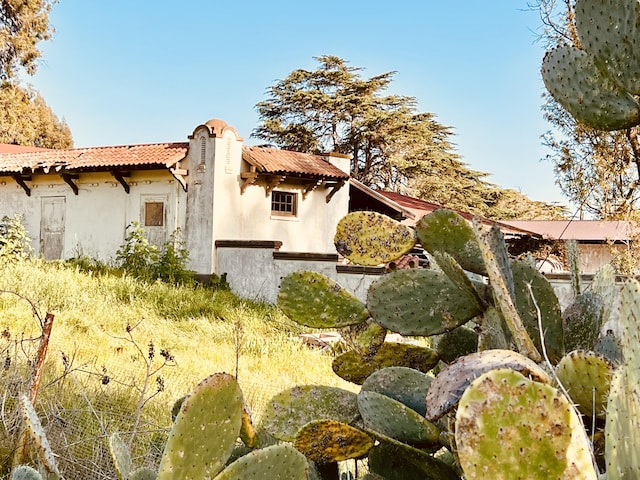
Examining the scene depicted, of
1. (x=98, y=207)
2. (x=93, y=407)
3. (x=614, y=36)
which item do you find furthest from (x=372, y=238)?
(x=98, y=207)

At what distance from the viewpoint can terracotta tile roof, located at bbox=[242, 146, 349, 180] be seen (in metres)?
14.1

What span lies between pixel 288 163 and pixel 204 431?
1415 centimetres

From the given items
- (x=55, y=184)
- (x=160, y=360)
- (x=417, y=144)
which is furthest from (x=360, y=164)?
(x=160, y=360)

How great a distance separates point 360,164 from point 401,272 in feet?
89.4

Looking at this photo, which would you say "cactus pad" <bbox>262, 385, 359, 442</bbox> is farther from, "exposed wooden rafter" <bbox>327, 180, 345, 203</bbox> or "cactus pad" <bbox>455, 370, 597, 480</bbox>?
"exposed wooden rafter" <bbox>327, 180, 345, 203</bbox>

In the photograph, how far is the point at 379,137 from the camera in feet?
86.9

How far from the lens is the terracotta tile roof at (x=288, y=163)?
14.1 metres

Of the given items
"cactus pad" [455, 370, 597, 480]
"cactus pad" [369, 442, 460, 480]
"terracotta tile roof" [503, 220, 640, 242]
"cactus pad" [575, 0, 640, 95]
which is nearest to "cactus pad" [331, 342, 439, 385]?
"cactus pad" [369, 442, 460, 480]

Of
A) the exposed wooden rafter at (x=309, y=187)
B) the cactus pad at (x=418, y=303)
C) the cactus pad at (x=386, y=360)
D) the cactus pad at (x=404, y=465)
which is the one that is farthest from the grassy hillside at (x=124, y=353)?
the exposed wooden rafter at (x=309, y=187)

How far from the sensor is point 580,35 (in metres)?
1.63

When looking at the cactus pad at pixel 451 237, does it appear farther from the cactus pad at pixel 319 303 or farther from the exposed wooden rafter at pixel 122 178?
the exposed wooden rafter at pixel 122 178

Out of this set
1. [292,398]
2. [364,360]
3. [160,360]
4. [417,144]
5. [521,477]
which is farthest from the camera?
[417,144]

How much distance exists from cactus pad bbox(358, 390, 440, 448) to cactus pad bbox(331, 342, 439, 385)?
40 centimetres

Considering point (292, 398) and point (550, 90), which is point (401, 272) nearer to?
point (292, 398)
